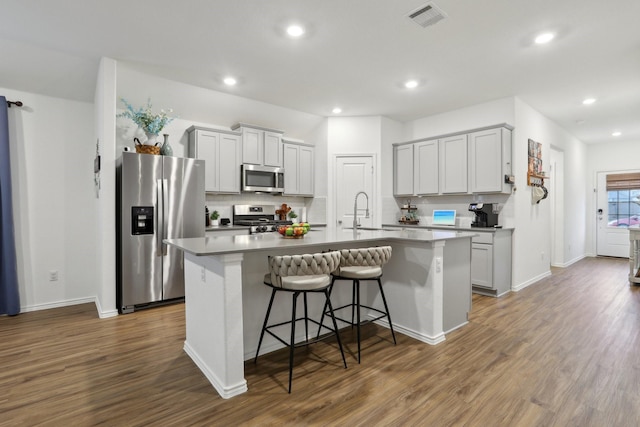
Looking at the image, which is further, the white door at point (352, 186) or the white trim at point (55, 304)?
the white door at point (352, 186)

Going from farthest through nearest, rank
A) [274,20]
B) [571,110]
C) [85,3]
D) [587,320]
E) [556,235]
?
[556,235] < [571,110] < [587,320] < [274,20] < [85,3]

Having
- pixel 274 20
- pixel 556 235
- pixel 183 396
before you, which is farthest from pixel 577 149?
Result: pixel 183 396

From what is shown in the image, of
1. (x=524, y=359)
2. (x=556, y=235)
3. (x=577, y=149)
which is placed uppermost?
(x=577, y=149)

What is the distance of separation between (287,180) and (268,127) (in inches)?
37.3

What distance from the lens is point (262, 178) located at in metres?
5.07

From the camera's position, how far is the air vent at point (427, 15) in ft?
8.30

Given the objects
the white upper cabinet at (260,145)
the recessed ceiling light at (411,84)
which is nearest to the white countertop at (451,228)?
the recessed ceiling light at (411,84)

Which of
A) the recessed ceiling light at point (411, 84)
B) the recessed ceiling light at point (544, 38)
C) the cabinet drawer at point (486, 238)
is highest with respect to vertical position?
the recessed ceiling light at point (411, 84)

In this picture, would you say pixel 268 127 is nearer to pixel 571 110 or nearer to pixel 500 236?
pixel 500 236

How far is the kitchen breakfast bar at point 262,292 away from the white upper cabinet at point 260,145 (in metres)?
2.52

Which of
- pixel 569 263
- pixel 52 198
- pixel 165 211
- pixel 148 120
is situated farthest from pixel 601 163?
pixel 52 198

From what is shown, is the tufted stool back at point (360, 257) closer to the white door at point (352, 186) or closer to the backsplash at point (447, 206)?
the white door at point (352, 186)

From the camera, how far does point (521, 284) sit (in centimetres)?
468

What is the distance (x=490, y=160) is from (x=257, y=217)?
A: 3.58 meters
